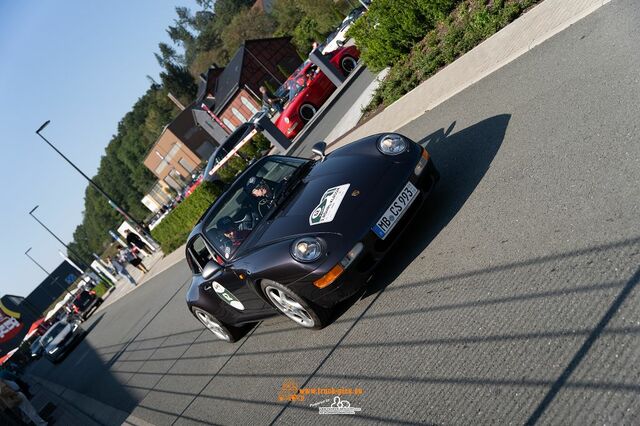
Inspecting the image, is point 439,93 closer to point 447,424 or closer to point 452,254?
point 452,254

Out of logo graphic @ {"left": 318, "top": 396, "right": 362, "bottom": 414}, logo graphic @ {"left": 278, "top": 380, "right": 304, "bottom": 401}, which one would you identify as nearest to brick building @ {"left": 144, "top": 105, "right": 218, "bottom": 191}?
logo graphic @ {"left": 278, "top": 380, "right": 304, "bottom": 401}

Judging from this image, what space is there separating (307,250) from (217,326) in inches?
124

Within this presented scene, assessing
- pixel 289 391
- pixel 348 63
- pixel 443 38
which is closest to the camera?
pixel 289 391

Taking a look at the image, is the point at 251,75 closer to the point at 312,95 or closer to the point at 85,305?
the point at 85,305

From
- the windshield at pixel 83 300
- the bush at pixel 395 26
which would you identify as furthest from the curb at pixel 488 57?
the windshield at pixel 83 300

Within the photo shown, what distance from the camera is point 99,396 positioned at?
1172cm

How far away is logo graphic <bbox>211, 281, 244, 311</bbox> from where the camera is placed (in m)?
6.78

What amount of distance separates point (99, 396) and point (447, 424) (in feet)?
33.7

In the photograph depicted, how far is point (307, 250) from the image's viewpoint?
17.3 feet

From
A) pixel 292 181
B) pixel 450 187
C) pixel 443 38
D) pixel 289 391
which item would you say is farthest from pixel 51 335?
pixel 450 187

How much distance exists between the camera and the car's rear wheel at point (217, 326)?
7.68 meters

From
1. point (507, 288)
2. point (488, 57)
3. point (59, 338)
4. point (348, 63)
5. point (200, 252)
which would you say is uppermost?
point (200, 252)

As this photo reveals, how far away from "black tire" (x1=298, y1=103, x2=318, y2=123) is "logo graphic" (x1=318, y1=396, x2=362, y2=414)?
15745 mm

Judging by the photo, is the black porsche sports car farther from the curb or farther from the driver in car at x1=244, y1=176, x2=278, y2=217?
the curb
